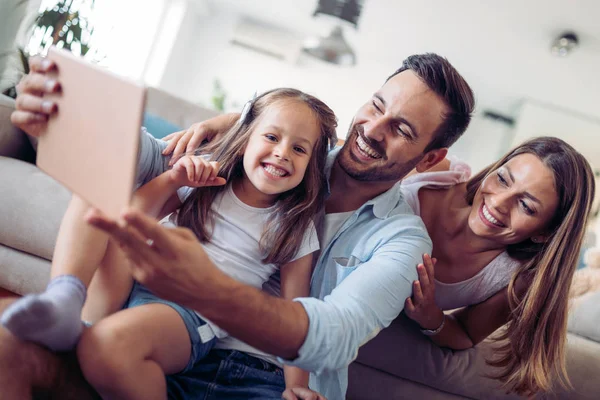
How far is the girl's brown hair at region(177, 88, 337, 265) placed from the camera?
1.08m

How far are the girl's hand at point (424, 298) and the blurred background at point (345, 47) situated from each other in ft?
7.06

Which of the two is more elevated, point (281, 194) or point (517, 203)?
point (517, 203)

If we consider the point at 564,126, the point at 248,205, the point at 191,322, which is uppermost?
the point at 564,126

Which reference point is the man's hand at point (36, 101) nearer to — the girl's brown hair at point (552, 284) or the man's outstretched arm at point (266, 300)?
the man's outstretched arm at point (266, 300)

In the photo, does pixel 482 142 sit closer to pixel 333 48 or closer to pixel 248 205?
pixel 333 48

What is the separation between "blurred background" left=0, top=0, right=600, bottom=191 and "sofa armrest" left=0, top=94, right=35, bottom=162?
73cm

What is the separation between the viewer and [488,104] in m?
6.38

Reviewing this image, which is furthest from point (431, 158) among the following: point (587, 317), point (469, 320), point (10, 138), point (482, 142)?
point (482, 142)

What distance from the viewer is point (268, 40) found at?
6270 millimetres

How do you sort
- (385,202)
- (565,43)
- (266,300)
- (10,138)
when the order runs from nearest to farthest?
(266,300) < (385,202) < (10,138) < (565,43)

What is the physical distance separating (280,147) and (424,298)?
48 cm

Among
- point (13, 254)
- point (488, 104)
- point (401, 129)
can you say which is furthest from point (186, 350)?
point (488, 104)

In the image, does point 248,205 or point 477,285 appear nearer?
point 248,205

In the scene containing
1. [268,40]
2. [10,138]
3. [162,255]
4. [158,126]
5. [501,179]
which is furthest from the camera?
[268,40]
